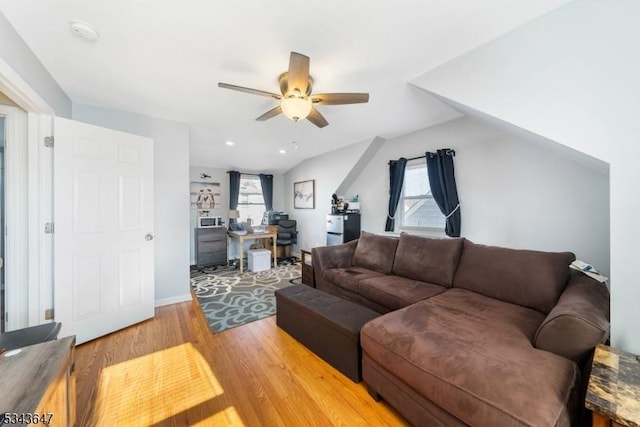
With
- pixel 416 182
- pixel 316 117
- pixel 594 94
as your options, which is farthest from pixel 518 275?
pixel 316 117

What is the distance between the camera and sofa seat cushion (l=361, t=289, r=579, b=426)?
0.97 meters

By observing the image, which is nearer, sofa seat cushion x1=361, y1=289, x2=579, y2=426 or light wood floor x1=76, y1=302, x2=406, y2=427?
sofa seat cushion x1=361, y1=289, x2=579, y2=426

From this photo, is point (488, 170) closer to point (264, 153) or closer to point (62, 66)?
point (264, 153)

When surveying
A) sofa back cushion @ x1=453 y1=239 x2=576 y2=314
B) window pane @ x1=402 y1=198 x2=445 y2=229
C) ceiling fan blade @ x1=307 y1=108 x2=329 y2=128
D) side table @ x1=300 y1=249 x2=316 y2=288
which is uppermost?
ceiling fan blade @ x1=307 y1=108 x2=329 y2=128

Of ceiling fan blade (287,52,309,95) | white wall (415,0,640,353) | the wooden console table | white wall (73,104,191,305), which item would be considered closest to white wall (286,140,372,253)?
ceiling fan blade (287,52,309,95)

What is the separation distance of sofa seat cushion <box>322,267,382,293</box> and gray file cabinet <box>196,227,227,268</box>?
10.2ft

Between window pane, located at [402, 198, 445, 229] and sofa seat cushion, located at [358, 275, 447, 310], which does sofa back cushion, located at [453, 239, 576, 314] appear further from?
window pane, located at [402, 198, 445, 229]

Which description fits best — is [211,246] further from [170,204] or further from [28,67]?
[28,67]

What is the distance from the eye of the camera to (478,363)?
1.15 metres

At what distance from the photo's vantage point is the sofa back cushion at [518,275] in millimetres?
1828

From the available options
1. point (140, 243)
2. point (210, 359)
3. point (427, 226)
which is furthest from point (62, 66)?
→ point (427, 226)

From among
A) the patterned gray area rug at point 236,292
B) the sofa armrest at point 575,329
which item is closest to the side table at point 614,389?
the sofa armrest at point 575,329

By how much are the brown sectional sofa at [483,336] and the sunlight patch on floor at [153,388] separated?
1.15 m

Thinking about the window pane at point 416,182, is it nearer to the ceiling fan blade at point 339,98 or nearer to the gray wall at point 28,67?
the ceiling fan blade at point 339,98
